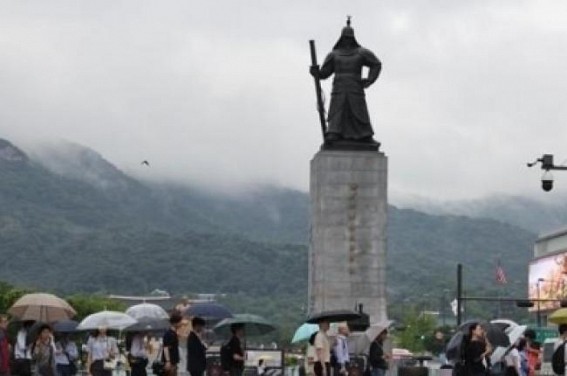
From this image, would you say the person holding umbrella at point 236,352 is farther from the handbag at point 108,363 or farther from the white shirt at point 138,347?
the handbag at point 108,363

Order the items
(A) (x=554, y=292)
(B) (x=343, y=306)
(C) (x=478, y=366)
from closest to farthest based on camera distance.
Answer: (C) (x=478, y=366) → (B) (x=343, y=306) → (A) (x=554, y=292)

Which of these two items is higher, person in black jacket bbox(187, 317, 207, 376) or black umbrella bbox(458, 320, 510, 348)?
black umbrella bbox(458, 320, 510, 348)

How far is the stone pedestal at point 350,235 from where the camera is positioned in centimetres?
3459

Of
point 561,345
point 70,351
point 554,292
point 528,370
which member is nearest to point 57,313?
point 70,351

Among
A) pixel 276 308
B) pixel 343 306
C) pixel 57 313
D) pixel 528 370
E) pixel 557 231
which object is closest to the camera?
pixel 528 370

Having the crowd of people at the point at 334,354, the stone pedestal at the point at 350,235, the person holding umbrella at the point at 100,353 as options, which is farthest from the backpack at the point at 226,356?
the stone pedestal at the point at 350,235

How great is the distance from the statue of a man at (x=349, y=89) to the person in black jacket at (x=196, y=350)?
13.5 metres

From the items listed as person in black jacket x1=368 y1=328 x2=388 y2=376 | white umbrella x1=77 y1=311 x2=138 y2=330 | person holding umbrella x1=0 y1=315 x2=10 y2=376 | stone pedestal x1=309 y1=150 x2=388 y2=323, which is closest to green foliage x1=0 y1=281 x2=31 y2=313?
stone pedestal x1=309 y1=150 x2=388 y2=323

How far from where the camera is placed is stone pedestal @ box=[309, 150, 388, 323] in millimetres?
34594

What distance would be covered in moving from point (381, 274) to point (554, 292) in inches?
3055

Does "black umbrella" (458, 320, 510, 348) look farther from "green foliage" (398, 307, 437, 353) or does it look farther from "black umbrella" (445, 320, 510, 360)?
"green foliage" (398, 307, 437, 353)

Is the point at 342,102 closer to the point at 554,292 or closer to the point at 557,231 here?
the point at 554,292

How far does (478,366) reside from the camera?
22328 millimetres

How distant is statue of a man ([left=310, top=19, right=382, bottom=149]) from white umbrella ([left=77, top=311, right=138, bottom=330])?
26.4 feet
